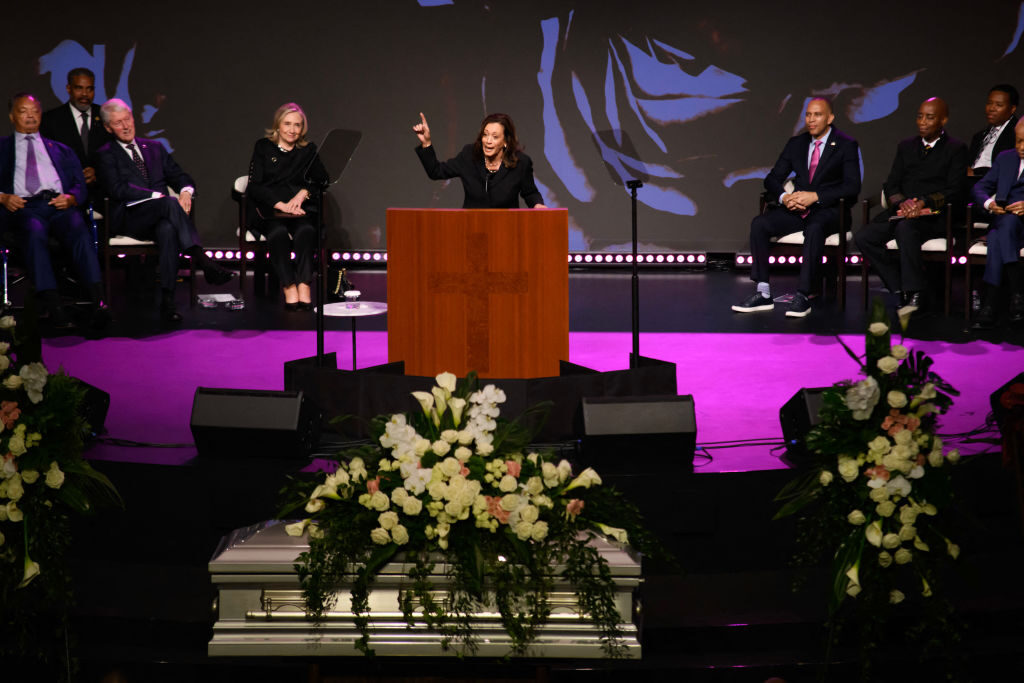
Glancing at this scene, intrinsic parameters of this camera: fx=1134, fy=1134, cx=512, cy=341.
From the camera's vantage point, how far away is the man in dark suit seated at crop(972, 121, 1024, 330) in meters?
6.45

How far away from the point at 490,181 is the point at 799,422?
2.93 metres

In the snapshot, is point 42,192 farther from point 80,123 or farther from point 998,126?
point 998,126

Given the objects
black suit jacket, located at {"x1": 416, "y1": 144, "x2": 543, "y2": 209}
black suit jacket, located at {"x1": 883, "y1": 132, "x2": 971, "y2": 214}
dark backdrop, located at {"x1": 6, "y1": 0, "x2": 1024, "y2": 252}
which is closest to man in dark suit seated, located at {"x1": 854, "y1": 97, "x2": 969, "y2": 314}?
black suit jacket, located at {"x1": 883, "y1": 132, "x2": 971, "y2": 214}

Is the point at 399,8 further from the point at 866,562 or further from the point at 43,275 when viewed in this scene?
the point at 866,562

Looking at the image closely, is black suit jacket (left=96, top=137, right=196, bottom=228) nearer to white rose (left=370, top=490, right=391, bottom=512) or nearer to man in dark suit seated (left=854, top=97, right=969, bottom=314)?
man in dark suit seated (left=854, top=97, right=969, bottom=314)

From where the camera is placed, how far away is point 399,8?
9.53 m

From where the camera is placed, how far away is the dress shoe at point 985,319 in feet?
20.7

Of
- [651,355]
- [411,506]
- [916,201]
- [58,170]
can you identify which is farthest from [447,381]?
[916,201]

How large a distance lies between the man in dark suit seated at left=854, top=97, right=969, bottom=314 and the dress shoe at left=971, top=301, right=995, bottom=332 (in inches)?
19.5

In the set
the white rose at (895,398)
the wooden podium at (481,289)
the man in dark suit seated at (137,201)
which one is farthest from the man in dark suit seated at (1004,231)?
the man in dark suit seated at (137,201)

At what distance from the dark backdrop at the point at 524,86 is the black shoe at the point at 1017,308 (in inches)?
121

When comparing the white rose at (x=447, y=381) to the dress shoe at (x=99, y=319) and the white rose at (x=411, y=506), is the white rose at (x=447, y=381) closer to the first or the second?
the white rose at (x=411, y=506)

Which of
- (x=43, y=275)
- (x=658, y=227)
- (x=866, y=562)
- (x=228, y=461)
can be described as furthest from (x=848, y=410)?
(x=658, y=227)

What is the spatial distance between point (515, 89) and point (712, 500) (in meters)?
6.68
